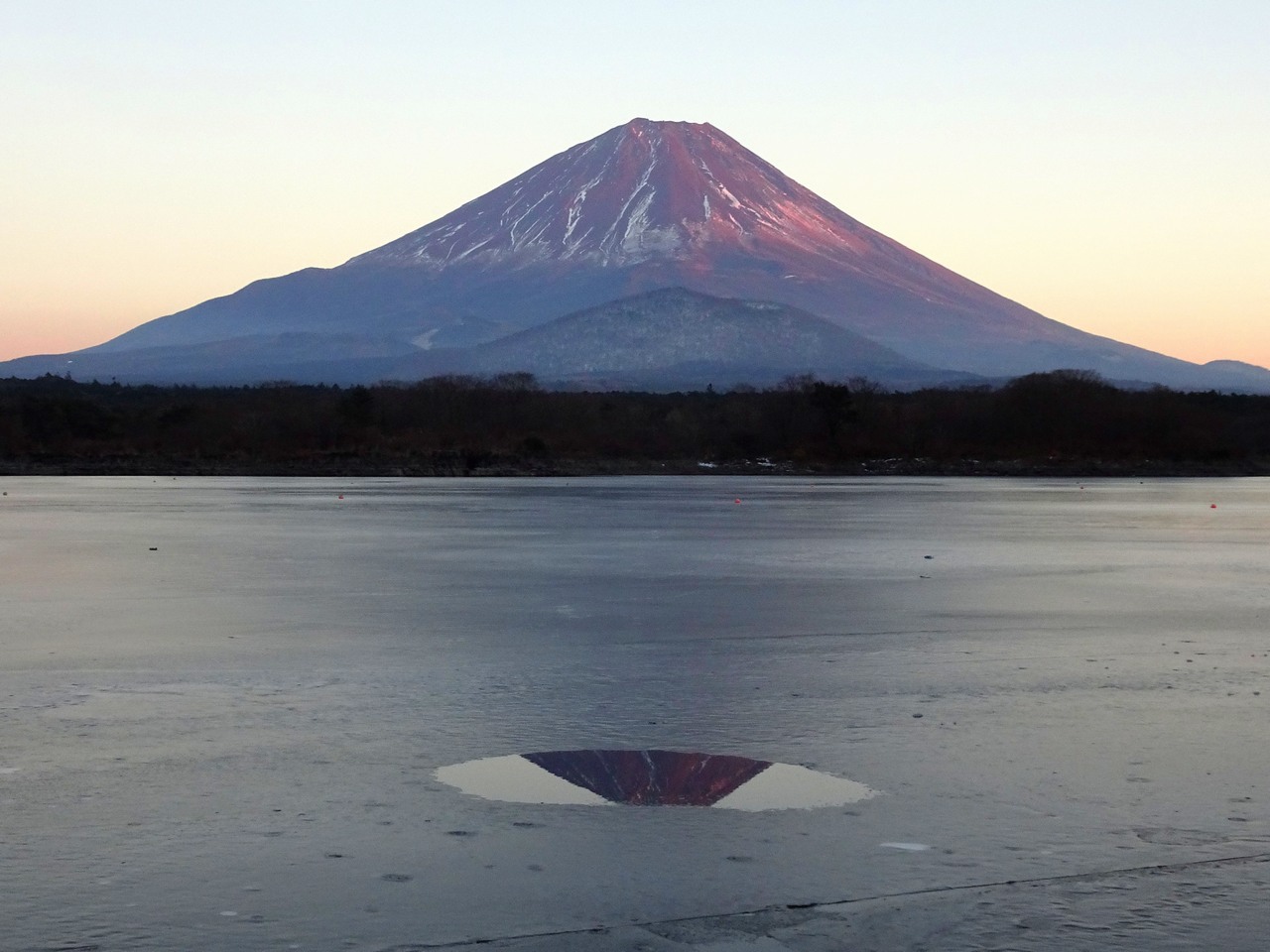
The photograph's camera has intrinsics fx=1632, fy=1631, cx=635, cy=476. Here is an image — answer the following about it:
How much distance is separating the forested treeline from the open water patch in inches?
2449

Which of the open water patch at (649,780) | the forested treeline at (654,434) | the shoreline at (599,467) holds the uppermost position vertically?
the forested treeline at (654,434)

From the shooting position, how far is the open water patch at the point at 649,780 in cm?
789

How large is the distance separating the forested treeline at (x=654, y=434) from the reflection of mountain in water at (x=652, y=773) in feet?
204

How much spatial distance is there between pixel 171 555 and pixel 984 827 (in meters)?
17.7

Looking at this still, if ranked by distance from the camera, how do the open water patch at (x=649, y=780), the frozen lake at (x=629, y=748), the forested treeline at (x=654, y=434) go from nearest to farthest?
1. the frozen lake at (x=629, y=748)
2. the open water patch at (x=649, y=780)
3. the forested treeline at (x=654, y=434)

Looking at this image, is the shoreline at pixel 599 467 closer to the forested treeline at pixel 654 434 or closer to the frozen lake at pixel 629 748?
the forested treeline at pixel 654 434

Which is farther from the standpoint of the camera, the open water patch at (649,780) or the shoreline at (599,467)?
the shoreline at (599,467)

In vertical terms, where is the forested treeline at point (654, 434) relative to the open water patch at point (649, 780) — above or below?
above

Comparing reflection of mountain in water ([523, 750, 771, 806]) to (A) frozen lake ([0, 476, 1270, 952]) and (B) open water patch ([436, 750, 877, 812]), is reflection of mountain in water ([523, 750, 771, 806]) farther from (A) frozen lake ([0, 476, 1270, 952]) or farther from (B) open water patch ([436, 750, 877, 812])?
(A) frozen lake ([0, 476, 1270, 952])

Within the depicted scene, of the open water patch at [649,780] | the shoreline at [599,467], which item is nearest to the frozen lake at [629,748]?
the open water patch at [649,780]

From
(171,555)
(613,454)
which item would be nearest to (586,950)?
(171,555)

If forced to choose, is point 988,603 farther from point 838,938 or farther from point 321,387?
point 321,387

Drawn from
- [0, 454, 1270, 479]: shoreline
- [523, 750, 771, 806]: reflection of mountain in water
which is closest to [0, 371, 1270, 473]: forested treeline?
[0, 454, 1270, 479]: shoreline

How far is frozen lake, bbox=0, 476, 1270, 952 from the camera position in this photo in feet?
20.0
